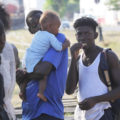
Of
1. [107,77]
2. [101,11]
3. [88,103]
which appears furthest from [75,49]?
[101,11]

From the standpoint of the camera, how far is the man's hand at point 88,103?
13.4 feet

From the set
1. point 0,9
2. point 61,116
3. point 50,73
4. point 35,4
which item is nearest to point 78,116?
point 61,116

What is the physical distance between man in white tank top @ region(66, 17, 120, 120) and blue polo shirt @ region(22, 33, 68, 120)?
156mm

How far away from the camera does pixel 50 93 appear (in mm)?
4289

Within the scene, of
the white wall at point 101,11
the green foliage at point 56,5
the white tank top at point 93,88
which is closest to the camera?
the white tank top at point 93,88

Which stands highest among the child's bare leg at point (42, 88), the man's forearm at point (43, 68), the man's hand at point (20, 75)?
the man's forearm at point (43, 68)

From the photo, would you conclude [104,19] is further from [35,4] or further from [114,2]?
[35,4]

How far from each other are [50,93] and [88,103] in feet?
1.36

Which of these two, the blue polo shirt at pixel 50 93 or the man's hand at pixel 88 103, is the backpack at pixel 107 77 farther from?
the blue polo shirt at pixel 50 93

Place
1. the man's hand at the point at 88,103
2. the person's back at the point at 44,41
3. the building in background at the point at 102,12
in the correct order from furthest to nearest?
1. the building in background at the point at 102,12
2. the person's back at the point at 44,41
3. the man's hand at the point at 88,103

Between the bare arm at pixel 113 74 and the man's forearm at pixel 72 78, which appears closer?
the bare arm at pixel 113 74

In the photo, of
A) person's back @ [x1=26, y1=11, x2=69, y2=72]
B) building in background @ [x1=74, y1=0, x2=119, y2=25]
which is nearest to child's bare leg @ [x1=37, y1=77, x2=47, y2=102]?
person's back @ [x1=26, y1=11, x2=69, y2=72]

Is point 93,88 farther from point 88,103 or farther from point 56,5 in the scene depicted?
point 56,5

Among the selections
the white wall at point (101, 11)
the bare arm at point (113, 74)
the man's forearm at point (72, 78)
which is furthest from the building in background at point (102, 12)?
the bare arm at point (113, 74)
